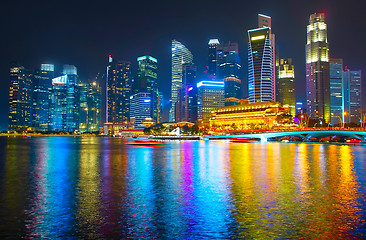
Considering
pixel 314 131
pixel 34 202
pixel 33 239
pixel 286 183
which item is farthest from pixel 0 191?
pixel 314 131

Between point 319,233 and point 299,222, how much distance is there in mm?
1613

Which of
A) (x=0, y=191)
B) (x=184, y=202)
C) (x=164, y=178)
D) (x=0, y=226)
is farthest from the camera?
(x=164, y=178)

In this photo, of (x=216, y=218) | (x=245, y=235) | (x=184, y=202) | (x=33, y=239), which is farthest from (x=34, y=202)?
(x=245, y=235)

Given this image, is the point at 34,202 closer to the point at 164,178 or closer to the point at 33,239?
the point at 33,239

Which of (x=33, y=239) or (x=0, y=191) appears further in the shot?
(x=0, y=191)

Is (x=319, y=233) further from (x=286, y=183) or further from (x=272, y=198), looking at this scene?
(x=286, y=183)

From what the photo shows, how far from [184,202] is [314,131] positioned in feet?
361

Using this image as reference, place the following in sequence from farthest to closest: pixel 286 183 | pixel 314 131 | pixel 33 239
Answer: pixel 314 131
pixel 286 183
pixel 33 239

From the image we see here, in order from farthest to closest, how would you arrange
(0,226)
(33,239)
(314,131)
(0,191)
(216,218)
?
1. (314,131)
2. (0,191)
3. (216,218)
4. (0,226)
5. (33,239)

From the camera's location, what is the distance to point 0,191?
73.8 ft

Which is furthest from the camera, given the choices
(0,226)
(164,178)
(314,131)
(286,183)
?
(314,131)

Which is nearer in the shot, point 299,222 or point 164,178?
point 299,222

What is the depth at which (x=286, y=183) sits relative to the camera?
25.8 metres

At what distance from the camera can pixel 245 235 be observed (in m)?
12.8
